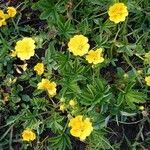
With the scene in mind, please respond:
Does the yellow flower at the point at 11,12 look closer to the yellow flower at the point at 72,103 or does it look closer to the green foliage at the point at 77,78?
the green foliage at the point at 77,78

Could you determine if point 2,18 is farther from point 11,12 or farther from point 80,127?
point 80,127

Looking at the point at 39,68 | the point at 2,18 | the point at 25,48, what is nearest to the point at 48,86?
the point at 39,68

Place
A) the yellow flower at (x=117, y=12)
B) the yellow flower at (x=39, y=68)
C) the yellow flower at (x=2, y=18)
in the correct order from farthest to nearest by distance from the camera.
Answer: the yellow flower at (x=2, y=18) < the yellow flower at (x=39, y=68) < the yellow flower at (x=117, y=12)

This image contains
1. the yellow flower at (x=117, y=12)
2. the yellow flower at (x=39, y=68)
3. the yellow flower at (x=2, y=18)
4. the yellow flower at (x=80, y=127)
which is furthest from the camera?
the yellow flower at (x=2, y=18)

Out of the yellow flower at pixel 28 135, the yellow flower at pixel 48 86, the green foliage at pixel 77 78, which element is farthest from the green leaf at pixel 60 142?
the yellow flower at pixel 48 86

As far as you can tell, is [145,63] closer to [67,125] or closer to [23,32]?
[67,125]

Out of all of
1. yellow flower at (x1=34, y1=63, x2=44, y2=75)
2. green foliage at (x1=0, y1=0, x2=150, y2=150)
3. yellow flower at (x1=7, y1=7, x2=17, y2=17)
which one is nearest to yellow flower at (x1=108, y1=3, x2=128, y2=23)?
green foliage at (x1=0, y1=0, x2=150, y2=150)

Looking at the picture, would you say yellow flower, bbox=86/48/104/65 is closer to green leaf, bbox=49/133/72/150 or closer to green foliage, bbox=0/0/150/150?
green foliage, bbox=0/0/150/150
